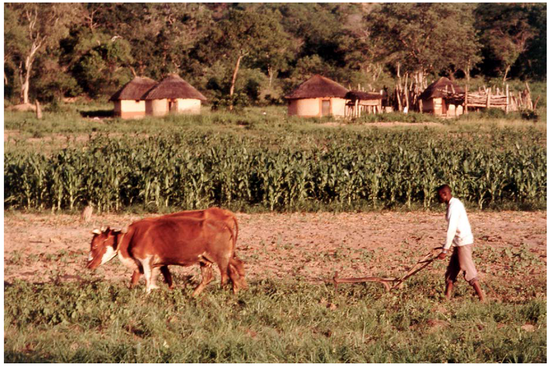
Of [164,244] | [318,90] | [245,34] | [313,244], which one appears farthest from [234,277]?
[245,34]

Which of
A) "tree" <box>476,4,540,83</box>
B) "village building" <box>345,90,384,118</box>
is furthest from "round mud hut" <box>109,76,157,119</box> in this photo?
"tree" <box>476,4,540,83</box>

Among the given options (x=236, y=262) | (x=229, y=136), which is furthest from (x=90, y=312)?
(x=229, y=136)

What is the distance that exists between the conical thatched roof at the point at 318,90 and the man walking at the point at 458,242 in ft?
111

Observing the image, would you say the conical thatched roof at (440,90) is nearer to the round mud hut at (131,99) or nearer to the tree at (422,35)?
the tree at (422,35)

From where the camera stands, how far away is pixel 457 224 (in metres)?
8.37

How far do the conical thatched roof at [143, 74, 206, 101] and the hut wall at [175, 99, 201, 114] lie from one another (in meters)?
0.39

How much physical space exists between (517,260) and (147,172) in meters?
8.57

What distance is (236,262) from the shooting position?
823 cm

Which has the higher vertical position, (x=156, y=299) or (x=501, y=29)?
(x=501, y=29)

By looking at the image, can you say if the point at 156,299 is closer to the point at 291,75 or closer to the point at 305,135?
the point at 305,135

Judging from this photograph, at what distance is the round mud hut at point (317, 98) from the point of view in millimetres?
42094

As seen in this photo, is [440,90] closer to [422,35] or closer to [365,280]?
[422,35]

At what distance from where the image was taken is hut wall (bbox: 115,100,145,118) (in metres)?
43.9

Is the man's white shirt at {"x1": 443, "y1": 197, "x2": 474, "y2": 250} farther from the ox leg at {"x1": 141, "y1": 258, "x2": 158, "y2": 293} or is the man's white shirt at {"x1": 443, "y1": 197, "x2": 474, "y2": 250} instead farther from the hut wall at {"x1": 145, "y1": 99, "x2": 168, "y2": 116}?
the hut wall at {"x1": 145, "y1": 99, "x2": 168, "y2": 116}
